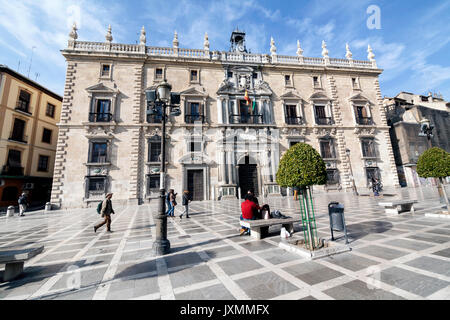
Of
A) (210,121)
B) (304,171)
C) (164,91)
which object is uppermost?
(210,121)

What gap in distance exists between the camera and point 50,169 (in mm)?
21297

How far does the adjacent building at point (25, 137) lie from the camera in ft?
56.7

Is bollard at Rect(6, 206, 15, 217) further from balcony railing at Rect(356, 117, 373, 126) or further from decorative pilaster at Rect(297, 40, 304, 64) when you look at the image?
balcony railing at Rect(356, 117, 373, 126)

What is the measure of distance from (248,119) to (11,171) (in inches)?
919

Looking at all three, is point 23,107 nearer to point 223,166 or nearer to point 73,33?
point 73,33

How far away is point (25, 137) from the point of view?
18.9 metres

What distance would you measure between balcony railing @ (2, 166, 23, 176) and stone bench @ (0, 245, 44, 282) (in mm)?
21436

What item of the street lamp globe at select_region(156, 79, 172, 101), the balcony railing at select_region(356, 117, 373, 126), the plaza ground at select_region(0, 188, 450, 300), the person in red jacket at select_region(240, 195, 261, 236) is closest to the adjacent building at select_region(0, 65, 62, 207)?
the plaza ground at select_region(0, 188, 450, 300)

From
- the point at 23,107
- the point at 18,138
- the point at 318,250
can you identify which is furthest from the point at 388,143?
the point at 23,107

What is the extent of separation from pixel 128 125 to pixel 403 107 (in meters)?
34.5

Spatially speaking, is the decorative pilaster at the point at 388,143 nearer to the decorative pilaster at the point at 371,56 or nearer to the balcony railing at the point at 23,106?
the decorative pilaster at the point at 371,56

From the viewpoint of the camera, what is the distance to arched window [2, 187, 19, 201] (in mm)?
17019

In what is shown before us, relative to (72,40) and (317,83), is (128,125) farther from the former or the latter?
(317,83)
